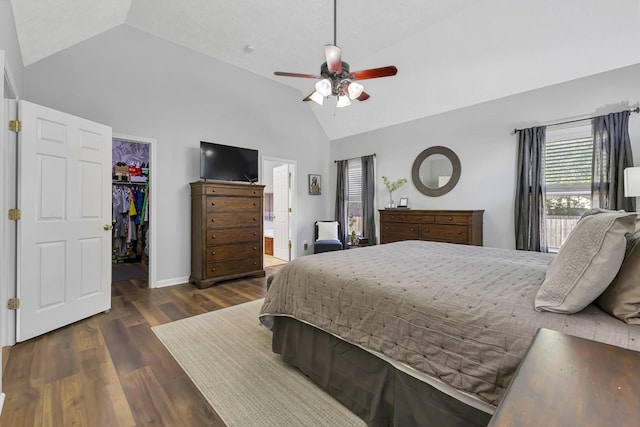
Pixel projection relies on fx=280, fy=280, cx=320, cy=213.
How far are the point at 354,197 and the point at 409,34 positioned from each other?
118 inches

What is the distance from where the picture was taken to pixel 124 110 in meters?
3.65

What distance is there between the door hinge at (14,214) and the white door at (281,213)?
3963 millimetres

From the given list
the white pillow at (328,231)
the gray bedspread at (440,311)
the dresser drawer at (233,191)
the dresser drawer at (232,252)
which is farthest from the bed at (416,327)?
the white pillow at (328,231)

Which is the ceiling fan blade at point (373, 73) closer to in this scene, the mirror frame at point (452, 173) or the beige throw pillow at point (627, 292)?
the beige throw pillow at point (627, 292)

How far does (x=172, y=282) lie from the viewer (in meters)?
4.05

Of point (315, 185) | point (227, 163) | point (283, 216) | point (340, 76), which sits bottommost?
point (283, 216)

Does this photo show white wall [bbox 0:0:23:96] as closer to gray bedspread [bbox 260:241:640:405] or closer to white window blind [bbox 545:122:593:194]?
gray bedspread [bbox 260:241:640:405]

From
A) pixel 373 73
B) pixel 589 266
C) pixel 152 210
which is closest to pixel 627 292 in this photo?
pixel 589 266

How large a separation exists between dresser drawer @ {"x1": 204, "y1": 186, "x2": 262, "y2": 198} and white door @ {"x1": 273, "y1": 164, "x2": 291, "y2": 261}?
144cm

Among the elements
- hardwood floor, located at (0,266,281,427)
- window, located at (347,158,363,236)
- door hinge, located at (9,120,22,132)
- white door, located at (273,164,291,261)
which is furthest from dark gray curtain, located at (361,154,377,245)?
door hinge, located at (9,120,22,132)

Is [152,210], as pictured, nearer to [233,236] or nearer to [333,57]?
[233,236]

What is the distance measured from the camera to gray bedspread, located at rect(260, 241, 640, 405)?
1.02m

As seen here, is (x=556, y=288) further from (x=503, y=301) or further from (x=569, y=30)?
(x=569, y=30)

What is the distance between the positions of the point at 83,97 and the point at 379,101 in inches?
166
